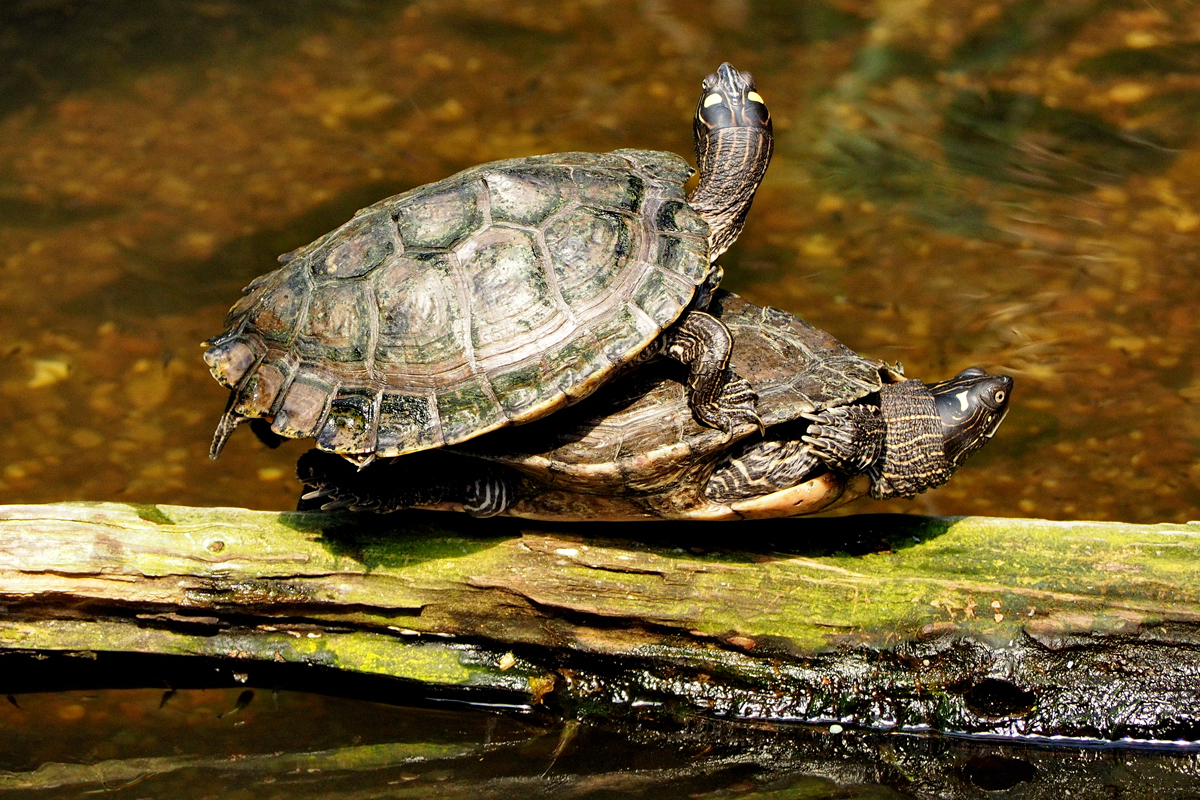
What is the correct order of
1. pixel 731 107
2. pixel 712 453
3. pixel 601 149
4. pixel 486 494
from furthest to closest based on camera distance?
1. pixel 601 149
2. pixel 731 107
3. pixel 486 494
4. pixel 712 453

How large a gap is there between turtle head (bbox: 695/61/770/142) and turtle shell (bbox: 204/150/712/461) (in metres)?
0.75

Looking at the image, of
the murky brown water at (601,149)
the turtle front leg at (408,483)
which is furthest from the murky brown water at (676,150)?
the turtle front leg at (408,483)

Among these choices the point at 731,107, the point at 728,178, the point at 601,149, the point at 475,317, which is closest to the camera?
the point at 475,317

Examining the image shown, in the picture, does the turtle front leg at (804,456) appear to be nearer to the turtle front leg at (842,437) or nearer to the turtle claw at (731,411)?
the turtle front leg at (842,437)

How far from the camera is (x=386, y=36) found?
8914 mm

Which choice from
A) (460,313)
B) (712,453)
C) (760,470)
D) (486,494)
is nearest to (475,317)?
(460,313)

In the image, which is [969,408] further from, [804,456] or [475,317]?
[475,317]

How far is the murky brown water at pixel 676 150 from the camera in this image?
18.6 feet

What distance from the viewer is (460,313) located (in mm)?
3709

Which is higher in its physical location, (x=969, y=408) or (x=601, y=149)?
(x=601, y=149)

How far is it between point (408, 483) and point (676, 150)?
14.0 feet

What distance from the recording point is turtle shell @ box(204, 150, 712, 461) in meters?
3.63

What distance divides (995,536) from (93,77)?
7.73 meters

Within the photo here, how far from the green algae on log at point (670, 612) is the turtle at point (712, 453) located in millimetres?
200
